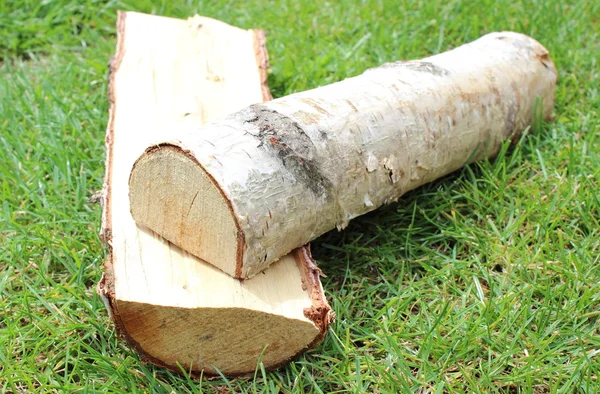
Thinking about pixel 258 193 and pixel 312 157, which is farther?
pixel 312 157

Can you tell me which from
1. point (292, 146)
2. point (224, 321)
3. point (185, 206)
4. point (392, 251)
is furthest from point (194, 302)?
point (392, 251)

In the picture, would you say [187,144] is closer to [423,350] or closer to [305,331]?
[305,331]

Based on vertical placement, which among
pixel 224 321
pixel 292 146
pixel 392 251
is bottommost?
pixel 392 251

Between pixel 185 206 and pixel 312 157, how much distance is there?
39cm

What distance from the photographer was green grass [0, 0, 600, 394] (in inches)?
74.6

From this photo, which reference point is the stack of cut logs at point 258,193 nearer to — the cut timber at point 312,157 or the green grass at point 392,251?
the cut timber at point 312,157

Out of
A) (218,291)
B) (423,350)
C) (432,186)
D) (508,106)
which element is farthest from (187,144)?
(508,106)

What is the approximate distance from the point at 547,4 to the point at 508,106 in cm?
133

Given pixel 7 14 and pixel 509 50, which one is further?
pixel 7 14

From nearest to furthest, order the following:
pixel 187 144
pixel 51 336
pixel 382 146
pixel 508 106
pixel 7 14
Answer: pixel 187 144
pixel 51 336
pixel 382 146
pixel 508 106
pixel 7 14

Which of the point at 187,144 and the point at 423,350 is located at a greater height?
the point at 187,144

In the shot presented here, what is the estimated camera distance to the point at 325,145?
6.53ft

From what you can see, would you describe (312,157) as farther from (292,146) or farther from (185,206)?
(185,206)

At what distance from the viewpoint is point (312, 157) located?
1.95m
